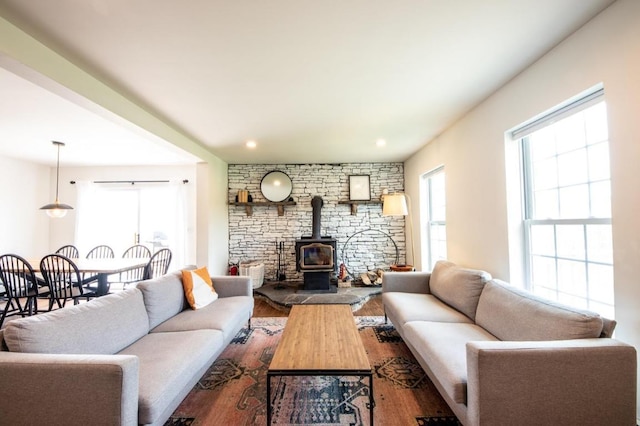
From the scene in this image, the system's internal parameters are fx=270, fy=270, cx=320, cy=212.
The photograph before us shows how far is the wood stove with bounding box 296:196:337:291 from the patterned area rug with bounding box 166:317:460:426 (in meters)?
2.11

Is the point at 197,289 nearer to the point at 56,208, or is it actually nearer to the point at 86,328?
Result: the point at 86,328

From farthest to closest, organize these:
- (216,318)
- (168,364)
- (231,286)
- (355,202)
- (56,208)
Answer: (355,202), (56,208), (231,286), (216,318), (168,364)

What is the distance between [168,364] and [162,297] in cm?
96

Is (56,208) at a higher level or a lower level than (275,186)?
lower

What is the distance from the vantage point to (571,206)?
6.49ft

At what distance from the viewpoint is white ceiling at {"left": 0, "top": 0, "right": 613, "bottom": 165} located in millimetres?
1538

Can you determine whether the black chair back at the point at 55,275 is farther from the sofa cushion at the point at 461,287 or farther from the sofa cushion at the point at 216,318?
the sofa cushion at the point at 461,287

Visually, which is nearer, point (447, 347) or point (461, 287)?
point (447, 347)

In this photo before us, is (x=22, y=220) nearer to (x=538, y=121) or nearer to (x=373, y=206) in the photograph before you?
(x=373, y=206)

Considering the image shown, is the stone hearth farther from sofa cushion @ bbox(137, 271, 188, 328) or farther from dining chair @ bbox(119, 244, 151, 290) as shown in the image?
dining chair @ bbox(119, 244, 151, 290)

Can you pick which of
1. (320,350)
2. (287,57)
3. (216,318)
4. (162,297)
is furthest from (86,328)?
(287,57)

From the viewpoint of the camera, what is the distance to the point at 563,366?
133cm

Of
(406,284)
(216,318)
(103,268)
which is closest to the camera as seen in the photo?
(216,318)

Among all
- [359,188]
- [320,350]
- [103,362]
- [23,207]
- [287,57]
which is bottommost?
[320,350]
